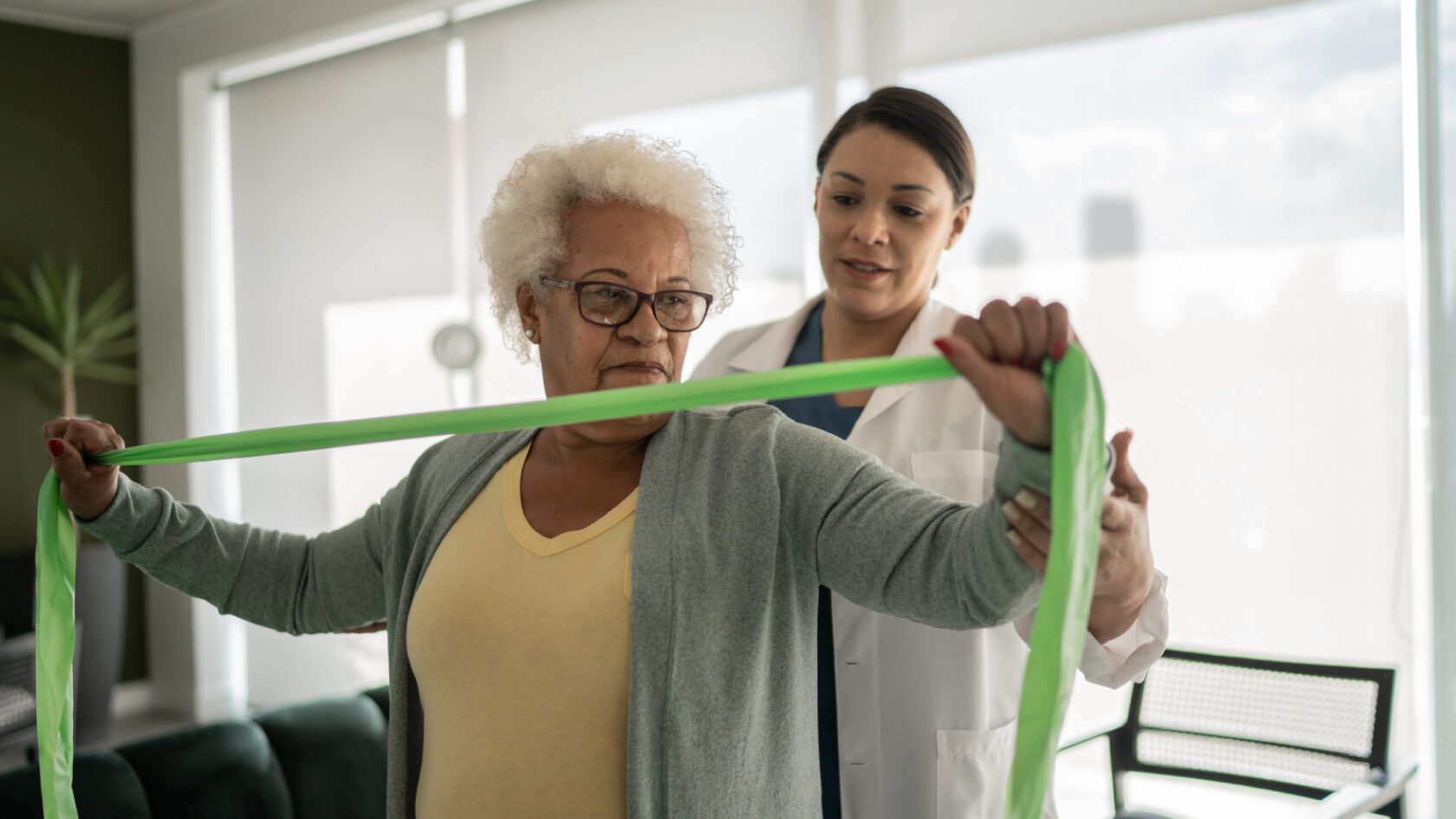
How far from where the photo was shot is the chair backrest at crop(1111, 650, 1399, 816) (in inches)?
88.6

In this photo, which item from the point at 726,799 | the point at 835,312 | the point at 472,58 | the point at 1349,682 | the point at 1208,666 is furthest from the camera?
the point at 472,58

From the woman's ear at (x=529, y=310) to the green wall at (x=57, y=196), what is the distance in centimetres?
486

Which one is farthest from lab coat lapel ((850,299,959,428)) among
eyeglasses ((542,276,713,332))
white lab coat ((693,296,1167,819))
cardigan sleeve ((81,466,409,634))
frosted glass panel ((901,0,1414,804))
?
frosted glass panel ((901,0,1414,804))

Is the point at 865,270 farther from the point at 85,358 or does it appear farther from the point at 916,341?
the point at 85,358

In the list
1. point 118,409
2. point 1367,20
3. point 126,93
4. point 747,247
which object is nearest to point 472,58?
point 747,247

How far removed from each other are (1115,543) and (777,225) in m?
2.76

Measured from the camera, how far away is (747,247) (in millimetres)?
3846

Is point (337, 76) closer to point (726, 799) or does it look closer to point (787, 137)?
point (787, 137)

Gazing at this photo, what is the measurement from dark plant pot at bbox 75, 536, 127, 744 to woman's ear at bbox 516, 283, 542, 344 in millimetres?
4047

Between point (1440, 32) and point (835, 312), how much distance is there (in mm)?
1841

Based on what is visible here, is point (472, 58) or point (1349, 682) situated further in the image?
point (472, 58)

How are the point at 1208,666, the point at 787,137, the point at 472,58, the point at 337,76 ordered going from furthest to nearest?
the point at 337,76 < the point at 472,58 < the point at 787,137 < the point at 1208,666

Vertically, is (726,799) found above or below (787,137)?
below

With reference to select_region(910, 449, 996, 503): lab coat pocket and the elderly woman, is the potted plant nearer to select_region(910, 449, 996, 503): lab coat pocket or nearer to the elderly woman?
the elderly woman
